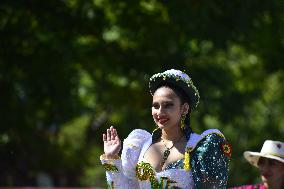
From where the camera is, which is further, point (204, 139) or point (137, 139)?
point (137, 139)

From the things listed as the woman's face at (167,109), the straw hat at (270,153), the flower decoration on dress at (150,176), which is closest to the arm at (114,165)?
the flower decoration on dress at (150,176)

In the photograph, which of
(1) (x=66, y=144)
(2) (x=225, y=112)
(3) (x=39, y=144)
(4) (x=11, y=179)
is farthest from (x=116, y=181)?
(1) (x=66, y=144)

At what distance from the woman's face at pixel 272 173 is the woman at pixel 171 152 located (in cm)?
182

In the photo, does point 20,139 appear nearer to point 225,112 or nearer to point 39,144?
point 39,144

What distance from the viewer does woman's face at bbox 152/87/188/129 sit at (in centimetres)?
590

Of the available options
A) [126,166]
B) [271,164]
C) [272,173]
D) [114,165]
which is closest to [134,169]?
[126,166]

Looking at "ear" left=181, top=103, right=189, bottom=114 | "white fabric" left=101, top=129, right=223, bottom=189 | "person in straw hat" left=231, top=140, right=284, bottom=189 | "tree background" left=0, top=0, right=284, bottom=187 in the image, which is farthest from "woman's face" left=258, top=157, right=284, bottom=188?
"tree background" left=0, top=0, right=284, bottom=187

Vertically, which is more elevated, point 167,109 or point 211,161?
point 167,109

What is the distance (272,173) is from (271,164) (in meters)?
0.14

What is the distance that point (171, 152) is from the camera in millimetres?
5953

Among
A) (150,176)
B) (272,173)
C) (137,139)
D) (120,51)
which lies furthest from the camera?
(120,51)

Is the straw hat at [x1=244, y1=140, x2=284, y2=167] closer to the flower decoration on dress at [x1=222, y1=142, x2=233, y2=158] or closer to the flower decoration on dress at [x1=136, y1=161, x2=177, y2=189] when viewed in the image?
the flower decoration on dress at [x1=222, y1=142, x2=233, y2=158]

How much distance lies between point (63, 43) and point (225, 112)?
10.9ft

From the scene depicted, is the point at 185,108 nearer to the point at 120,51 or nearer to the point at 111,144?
the point at 111,144
